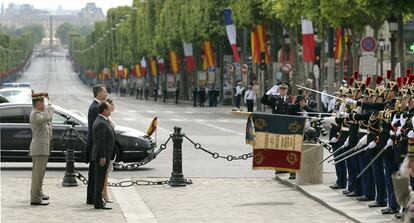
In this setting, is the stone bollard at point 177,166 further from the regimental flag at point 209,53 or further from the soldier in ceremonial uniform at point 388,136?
the regimental flag at point 209,53

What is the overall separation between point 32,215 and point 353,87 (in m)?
5.27

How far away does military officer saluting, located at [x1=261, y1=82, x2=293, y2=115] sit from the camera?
2255cm

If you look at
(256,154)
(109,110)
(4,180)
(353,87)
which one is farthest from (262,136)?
(4,180)

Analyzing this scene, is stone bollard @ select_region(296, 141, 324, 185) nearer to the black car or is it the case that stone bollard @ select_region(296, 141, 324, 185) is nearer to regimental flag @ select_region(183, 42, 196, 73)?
the black car

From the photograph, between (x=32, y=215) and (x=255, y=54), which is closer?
(x=32, y=215)

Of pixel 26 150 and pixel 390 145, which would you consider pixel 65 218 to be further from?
pixel 26 150

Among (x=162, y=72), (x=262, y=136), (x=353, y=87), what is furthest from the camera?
(x=162, y=72)

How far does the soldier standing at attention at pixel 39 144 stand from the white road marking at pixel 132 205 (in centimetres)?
123

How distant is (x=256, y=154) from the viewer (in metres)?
21.1

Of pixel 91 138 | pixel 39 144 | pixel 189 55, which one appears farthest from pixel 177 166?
pixel 189 55

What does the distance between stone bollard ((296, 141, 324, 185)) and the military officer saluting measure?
1337mm

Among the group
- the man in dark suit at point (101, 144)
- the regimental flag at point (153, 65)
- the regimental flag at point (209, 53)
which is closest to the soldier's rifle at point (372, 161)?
the man in dark suit at point (101, 144)

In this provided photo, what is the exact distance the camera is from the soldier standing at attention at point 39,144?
738 inches

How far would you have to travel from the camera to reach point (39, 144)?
18.9 m
